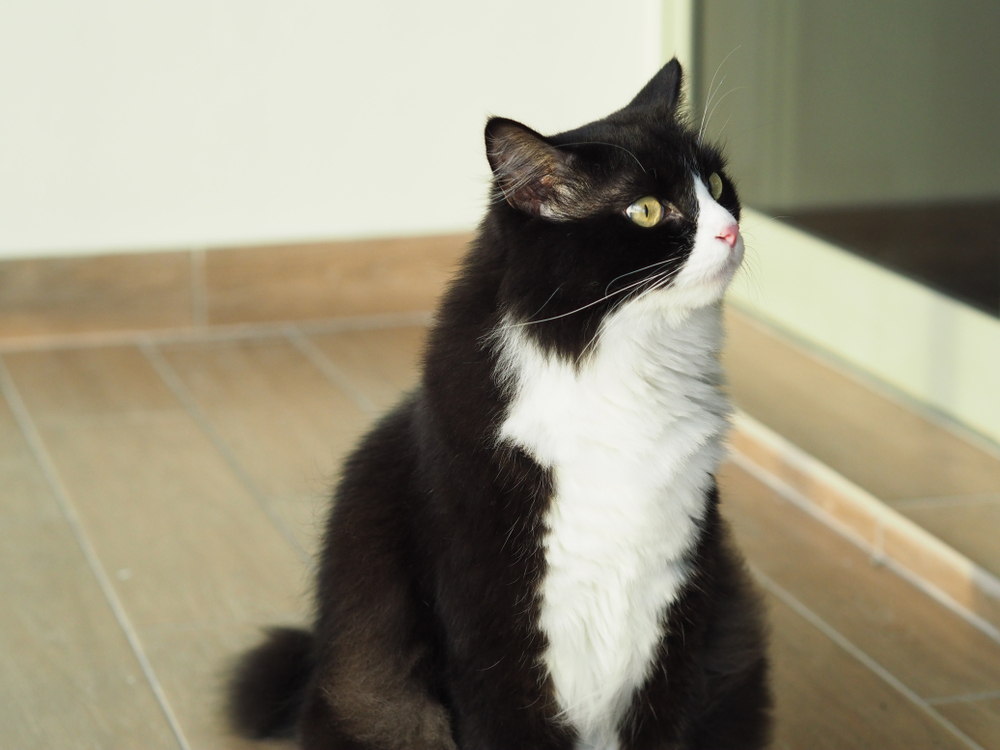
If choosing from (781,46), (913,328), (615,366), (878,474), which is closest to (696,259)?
(615,366)

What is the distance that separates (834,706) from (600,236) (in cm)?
76

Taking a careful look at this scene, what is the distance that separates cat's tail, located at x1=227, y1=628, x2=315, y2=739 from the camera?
143 cm

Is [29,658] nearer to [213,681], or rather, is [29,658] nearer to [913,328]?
[213,681]

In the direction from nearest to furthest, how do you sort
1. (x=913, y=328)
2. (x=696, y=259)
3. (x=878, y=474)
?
(x=696, y=259)
(x=878, y=474)
(x=913, y=328)

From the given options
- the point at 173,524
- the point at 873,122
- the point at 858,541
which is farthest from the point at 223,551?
the point at 873,122

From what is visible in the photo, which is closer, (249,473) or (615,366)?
(615,366)

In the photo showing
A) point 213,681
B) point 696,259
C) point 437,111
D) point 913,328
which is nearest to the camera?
point 696,259

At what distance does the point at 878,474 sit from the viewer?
6.58 ft

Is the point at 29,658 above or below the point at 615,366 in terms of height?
below

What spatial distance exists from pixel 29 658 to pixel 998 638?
1.30 metres

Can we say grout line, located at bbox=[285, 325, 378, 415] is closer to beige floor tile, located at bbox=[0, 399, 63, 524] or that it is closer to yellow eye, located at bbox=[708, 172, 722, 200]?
A: beige floor tile, located at bbox=[0, 399, 63, 524]

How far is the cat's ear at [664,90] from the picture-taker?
1257 mm

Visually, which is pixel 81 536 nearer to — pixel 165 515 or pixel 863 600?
pixel 165 515

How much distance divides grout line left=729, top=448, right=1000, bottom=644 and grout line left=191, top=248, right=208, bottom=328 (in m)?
1.26
